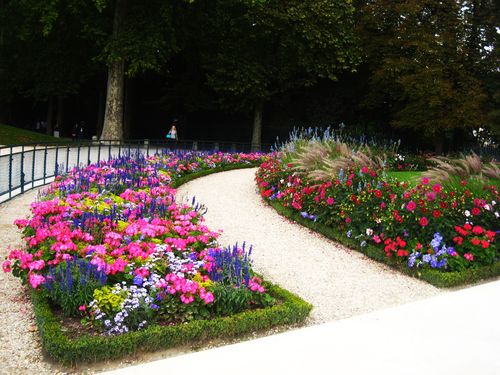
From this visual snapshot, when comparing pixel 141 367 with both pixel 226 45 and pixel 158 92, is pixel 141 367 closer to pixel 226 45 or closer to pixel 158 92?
pixel 226 45

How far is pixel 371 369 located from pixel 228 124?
3071 cm

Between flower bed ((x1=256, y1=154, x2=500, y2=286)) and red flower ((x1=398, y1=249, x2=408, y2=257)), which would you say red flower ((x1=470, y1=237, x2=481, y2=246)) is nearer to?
flower bed ((x1=256, y1=154, x2=500, y2=286))

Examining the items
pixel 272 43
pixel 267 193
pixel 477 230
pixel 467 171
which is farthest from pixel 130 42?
pixel 477 230

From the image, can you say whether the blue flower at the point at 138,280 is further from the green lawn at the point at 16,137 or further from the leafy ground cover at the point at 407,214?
the green lawn at the point at 16,137

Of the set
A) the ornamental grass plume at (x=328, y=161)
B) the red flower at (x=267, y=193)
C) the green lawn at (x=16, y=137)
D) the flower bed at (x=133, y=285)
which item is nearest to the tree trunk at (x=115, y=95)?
the green lawn at (x=16, y=137)

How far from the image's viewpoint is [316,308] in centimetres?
628

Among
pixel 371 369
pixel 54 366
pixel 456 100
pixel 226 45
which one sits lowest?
pixel 54 366

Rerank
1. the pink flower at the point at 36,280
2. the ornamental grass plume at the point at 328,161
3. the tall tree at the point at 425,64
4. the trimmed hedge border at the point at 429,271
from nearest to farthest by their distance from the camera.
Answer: the pink flower at the point at 36,280 < the trimmed hedge border at the point at 429,271 < the ornamental grass plume at the point at 328,161 < the tall tree at the point at 425,64

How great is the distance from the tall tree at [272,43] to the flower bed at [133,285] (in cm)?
1997

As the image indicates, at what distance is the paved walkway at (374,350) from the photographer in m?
4.21

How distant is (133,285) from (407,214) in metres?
4.43

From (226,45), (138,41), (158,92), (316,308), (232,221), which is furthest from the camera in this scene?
(158,92)

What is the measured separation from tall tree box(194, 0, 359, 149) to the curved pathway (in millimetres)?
15683

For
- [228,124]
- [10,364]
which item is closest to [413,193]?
[10,364]
